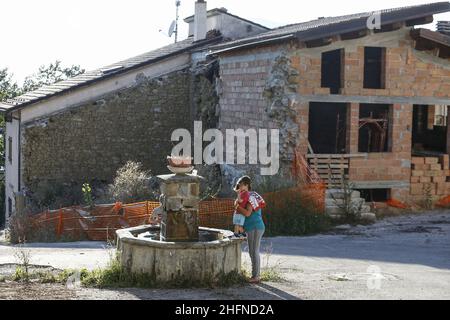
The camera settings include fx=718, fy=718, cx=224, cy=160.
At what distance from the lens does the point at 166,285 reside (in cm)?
953

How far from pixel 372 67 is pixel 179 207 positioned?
11.2 meters

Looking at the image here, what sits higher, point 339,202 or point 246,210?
point 246,210

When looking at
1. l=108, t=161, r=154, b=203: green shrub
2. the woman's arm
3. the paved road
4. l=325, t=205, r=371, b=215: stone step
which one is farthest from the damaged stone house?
the woman's arm

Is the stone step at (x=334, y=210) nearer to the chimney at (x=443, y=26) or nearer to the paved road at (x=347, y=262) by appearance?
the paved road at (x=347, y=262)

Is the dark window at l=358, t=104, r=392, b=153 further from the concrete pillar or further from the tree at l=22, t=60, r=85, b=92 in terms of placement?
the tree at l=22, t=60, r=85, b=92

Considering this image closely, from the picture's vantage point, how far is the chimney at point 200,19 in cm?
2750

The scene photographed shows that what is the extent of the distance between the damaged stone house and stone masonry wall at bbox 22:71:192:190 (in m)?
0.04

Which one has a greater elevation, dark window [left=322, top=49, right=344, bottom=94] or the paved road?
dark window [left=322, top=49, right=344, bottom=94]

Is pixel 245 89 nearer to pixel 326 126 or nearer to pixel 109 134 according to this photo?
pixel 326 126

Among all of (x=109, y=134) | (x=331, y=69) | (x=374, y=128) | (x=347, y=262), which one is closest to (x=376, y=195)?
(x=374, y=128)

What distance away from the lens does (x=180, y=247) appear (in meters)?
9.49

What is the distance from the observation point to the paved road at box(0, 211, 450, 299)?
9.30 meters
